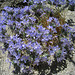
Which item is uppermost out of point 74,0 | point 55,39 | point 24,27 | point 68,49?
point 74,0

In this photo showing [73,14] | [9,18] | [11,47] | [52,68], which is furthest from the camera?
[73,14]

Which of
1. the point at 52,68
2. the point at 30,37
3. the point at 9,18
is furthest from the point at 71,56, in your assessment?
the point at 9,18

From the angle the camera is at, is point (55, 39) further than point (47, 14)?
No

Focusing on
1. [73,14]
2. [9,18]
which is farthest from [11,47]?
[73,14]

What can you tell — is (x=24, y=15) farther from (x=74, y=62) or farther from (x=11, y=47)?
(x=74, y=62)

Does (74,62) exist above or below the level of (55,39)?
below

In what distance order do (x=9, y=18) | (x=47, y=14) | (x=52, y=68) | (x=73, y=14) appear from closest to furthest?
(x=52, y=68) → (x=9, y=18) → (x=47, y=14) → (x=73, y=14)
